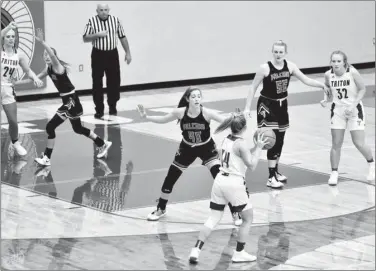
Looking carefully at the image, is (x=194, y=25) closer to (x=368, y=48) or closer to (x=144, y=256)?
(x=368, y=48)

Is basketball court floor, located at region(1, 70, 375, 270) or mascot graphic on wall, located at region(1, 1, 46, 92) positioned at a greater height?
mascot graphic on wall, located at region(1, 1, 46, 92)

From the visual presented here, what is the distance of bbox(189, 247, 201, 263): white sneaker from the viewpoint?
752 cm

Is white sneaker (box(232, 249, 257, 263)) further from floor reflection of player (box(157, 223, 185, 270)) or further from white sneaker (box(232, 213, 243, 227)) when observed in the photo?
white sneaker (box(232, 213, 243, 227))

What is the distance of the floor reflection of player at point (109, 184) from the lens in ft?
33.4

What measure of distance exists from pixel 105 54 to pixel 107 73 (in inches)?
20.0

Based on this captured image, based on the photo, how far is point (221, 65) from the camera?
21500 mm

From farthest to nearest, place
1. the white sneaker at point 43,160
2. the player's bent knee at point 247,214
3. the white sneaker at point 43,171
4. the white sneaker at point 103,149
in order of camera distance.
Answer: the white sneaker at point 103,149 → the white sneaker at point 43,160 → the white sneaker at point 43,171 → the player's bent knee at point 247,214

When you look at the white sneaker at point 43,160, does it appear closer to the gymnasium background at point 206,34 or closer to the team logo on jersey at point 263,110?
the team logo on jersey at point 263,110

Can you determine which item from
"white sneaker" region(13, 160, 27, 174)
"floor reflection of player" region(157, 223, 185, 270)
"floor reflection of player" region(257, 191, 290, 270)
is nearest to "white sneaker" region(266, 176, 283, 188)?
"floor reflection of player" region(257, 191, 290, 270)

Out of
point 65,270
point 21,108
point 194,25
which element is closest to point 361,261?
point 65,270

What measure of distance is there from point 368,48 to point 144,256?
59.8 feet

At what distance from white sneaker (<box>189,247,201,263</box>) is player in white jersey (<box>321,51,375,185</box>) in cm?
417

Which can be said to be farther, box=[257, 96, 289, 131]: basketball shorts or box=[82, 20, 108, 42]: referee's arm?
box=[82, 20, 108, 42]: referee's arm

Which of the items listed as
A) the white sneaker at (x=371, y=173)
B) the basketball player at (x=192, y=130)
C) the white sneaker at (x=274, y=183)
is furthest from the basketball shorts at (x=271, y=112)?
the basketball player at (x=192, y=130)
